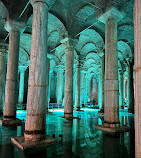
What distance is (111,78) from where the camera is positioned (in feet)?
25.4

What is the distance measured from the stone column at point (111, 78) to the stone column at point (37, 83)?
3.65 meters

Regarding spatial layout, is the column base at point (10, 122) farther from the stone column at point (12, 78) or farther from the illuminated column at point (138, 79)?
the illuminated column at point (138, 79)

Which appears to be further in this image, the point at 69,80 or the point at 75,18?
the point at 69,80

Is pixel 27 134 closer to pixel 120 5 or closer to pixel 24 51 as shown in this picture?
pixel 120 5

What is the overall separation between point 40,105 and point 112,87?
13.1 ft

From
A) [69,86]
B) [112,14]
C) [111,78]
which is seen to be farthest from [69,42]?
[111,78]

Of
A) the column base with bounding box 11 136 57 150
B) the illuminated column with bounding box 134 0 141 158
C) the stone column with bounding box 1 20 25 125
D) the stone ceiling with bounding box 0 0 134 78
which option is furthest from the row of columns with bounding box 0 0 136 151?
the illuminated column with bounding box 134 0 141 158

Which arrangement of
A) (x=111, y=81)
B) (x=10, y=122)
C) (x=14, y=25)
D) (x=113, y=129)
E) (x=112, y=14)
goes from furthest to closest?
(x=14, y=25)
(x=10, y=122)
(x=112, y=14)
(x=111, y=81)
(x=113, y=129)

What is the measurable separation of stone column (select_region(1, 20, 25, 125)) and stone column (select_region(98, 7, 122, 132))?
5081 mm

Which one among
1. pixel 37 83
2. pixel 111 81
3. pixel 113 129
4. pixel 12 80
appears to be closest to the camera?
pixel 37 83

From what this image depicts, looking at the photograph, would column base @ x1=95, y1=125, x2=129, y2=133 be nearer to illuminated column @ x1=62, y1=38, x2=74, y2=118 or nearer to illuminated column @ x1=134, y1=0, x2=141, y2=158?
illuminated column @ x1=62, y1=38, x2=74, y2=118

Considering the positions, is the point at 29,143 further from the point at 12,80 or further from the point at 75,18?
the point at 75,18

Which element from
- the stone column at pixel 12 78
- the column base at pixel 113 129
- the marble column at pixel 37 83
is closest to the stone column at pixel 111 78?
the column base at pixel 113 129

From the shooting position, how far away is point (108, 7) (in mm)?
8234
